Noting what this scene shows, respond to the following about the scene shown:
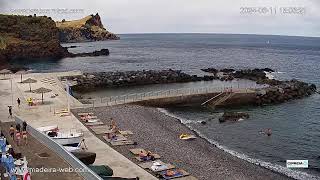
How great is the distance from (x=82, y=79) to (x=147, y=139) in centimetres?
3785

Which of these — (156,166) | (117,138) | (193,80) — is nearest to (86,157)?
(156,166)

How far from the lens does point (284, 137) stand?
41438 millimetres

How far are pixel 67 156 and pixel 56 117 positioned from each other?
1764 centimetres

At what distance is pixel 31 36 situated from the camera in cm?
13750

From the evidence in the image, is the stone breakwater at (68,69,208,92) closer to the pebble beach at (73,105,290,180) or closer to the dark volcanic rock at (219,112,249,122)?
the pebble beach at (73,105,290,180)

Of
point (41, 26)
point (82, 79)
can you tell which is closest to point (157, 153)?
point (82, 79)

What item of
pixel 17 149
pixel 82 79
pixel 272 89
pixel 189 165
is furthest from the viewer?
pixel 82 79

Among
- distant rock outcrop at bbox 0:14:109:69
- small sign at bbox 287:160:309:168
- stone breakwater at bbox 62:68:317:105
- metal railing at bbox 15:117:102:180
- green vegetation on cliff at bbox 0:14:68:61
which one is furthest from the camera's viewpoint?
green vegetation on cliff at bbox 0:14:68:61

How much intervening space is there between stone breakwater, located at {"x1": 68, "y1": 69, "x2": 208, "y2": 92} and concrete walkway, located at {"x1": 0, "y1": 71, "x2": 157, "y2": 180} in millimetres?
5632

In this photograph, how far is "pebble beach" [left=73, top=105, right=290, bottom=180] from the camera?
28.7m

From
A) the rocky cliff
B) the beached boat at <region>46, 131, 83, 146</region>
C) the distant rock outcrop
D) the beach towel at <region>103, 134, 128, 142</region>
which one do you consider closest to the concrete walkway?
the beach towel at <region>103, 134, 128, 142</region>

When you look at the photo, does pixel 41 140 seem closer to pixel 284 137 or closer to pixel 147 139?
pixel 147 139

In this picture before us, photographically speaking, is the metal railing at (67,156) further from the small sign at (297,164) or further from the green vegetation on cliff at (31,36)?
the green vegetation on cliff at (31,36)

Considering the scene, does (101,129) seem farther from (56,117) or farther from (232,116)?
(232,116)
